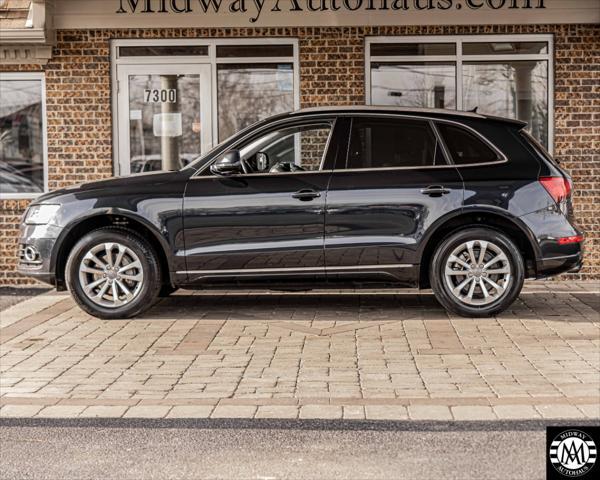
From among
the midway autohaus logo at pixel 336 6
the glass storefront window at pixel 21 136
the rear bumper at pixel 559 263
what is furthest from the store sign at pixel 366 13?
the rear bumper at pixel 559 263

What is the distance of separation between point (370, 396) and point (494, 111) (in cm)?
695

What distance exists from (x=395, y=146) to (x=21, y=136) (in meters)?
5.27

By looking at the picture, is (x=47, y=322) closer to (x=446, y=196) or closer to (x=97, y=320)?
(x=97, y=320)

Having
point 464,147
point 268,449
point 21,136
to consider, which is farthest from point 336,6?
point 268,449

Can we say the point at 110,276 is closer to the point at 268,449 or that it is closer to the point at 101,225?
the point at 101,225

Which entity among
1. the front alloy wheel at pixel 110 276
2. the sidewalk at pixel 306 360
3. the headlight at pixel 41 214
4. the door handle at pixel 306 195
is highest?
the door handle at pixel 306 195

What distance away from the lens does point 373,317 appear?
10.4 meters

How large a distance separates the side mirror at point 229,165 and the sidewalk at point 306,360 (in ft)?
4.42

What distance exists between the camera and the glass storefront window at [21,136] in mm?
13445

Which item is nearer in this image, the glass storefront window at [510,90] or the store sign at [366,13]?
the store sign at [366,13]

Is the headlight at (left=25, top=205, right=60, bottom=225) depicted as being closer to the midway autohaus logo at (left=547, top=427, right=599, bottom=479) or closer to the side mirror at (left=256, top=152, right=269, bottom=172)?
the side mirror at (left=256, top=152, right=269, bottom=172)

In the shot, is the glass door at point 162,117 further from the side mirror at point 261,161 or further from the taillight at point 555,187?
the taillight at point 555,187

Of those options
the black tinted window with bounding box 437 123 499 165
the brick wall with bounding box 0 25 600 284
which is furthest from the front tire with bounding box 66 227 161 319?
the brick wall with bounding box 0 25 600 284

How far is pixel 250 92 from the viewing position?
13.4m
